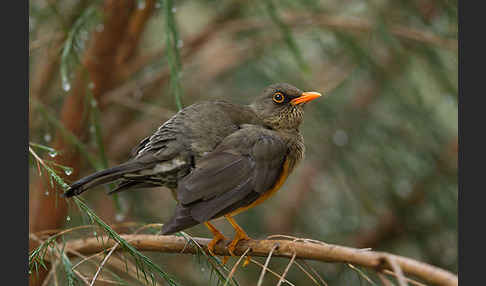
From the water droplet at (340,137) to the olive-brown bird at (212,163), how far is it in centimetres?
185

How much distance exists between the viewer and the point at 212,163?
3.30m

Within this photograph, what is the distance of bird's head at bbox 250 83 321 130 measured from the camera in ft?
13.3

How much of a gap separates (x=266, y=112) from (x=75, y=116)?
1.47m

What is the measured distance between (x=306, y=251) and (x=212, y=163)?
3.40ft

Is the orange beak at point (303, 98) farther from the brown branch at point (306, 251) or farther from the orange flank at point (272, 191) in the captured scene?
the brown branch at point (306, 251)

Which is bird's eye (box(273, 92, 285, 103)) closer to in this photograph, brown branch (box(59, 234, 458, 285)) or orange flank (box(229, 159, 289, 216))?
orange flank (box(229, 159, 289, 216))

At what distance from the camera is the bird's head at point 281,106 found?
13.3 ft

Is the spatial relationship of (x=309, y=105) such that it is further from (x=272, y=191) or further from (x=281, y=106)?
(x=272, y=191)

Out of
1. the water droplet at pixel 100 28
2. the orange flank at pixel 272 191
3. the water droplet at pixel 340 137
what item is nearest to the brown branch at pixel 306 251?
the orange flank at pixel 272 191

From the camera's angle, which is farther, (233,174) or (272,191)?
(272,191)

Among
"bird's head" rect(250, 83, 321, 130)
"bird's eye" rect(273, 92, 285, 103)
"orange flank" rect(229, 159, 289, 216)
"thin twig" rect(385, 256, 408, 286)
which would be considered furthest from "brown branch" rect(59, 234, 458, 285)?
"bird's eye" rect(273, 92, 285, 103)

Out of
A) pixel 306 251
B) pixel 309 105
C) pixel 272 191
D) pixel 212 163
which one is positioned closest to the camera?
pixel 306 251

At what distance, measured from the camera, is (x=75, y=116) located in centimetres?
432

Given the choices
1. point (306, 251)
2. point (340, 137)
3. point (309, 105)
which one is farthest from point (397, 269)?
point (309, 105)
